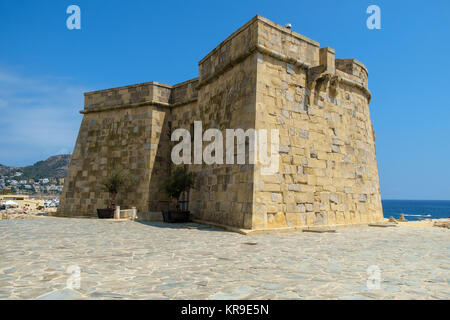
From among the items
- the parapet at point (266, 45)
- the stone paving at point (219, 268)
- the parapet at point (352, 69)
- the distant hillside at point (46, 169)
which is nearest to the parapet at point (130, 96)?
the parapet at point (266, 45)

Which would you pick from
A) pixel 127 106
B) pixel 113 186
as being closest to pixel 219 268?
pixel 113 186

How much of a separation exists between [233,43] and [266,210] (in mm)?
5447

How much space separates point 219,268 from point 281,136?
5.52 meters

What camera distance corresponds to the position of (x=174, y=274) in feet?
12.3

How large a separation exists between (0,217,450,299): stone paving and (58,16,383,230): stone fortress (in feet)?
7.30

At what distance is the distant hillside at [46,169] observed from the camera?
120m

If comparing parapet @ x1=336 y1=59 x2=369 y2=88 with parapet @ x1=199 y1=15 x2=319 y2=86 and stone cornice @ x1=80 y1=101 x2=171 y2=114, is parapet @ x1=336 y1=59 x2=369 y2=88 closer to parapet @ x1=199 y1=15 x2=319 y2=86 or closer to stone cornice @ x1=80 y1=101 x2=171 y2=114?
parapet @ x1=199 y1=15 x2=319 y2=86

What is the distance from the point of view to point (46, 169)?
127 m

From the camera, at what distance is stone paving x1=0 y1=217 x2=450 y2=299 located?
302 cm

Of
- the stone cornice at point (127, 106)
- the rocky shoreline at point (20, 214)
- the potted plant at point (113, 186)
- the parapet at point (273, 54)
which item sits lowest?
the rocky shoreline at point (20, 214)

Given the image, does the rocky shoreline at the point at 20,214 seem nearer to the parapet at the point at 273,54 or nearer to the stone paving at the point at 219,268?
the parapet at the point at 273,54

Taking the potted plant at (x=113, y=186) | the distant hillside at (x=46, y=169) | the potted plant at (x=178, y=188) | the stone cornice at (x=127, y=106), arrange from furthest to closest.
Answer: the distant hillside at (x=46, y=169)
the stone cornice at (x=127, y=106)
the potted plant at (x=113, y=186)
the potted plant at (x=178, y=188)

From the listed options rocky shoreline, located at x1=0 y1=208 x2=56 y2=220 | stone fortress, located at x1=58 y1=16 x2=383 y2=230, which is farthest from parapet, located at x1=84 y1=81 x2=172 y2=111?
rocky shoreline, located at x1=0 y1=208 x2=56 y2=220

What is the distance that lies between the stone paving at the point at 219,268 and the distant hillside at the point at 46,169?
126 metres
